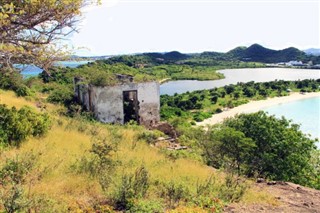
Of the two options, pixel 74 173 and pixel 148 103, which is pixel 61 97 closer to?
pixel 148 103

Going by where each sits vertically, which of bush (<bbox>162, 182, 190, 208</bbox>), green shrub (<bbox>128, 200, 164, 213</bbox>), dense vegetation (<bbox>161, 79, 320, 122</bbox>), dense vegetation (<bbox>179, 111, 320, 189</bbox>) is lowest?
dense vegetation (<bbox>161, 79, 320, 122</bbox>)

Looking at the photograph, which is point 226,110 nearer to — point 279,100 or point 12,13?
point 279,100

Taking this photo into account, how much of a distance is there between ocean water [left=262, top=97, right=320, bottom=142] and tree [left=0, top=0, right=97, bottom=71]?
2750 centimetres

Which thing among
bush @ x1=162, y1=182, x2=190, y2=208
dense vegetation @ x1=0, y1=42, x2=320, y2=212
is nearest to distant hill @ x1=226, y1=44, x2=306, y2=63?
dense vegetation @ x1=0, y1=42, x2=320, y2=212

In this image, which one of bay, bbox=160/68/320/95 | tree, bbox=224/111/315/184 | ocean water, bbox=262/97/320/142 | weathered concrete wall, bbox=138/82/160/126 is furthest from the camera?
bay, bbox=160/68/320/95

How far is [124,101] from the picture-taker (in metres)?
22.4

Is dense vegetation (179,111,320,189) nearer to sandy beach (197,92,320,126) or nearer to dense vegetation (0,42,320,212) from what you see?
dense vegetation (0,42,320,212)

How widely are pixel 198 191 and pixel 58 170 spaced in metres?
2.64

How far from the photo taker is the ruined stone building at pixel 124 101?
20.5 meters

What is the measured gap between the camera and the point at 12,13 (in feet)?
18.2

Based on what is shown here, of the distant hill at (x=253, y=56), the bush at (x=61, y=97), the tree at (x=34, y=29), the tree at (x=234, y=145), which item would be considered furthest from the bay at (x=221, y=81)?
the tree at (x=34, y=29)

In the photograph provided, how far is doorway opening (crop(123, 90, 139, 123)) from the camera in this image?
21.6 m

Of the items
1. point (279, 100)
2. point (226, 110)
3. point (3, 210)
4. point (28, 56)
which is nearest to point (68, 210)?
point (3, 210)

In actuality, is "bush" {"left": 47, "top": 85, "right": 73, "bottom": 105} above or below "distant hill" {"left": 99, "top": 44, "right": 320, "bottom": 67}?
below
